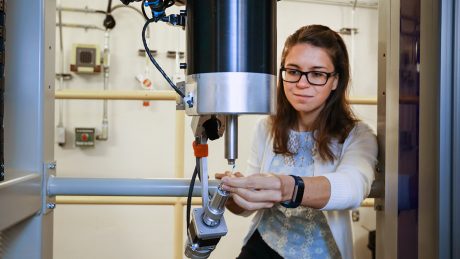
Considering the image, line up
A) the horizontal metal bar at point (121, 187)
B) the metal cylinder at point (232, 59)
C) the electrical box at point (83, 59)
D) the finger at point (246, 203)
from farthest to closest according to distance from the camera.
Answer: the electrical box at point (83, 59) → the horizontal metal bar at point (121, 187) → the finger at point (246, 203) → the metal cylinder at point (232, 59)

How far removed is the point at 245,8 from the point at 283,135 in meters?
0.62

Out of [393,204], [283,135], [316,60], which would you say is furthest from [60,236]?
[393,204]

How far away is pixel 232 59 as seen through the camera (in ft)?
1.67

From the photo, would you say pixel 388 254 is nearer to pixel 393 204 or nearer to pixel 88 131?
pixel 393 204

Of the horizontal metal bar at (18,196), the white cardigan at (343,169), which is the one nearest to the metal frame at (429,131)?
the white cardigan at (343,169)

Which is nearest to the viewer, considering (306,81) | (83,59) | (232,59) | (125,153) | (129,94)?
(232,59)

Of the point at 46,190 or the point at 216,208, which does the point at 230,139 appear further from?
the point at 46,190

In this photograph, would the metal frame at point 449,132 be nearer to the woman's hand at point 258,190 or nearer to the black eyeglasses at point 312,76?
the woman's hand at point 258,190

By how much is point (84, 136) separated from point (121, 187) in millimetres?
1659

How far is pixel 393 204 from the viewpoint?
2.23 ft

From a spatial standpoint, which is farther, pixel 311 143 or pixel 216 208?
pixel 311 143

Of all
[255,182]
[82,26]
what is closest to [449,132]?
[255,182]

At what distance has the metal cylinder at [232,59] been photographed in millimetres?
506

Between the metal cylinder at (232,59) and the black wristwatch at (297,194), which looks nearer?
the metal cylinder at (232,59)
